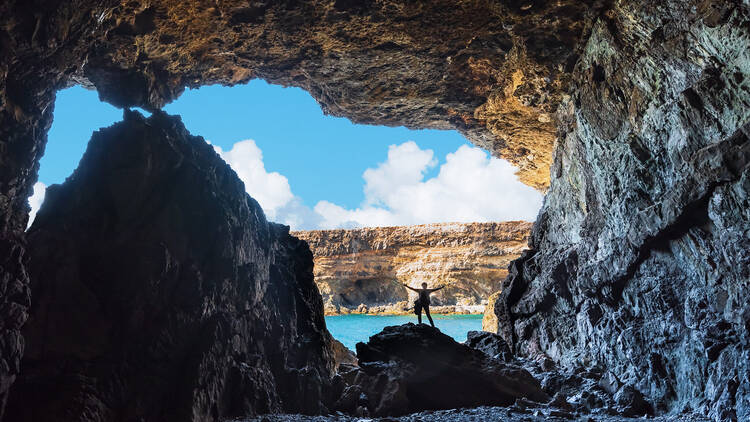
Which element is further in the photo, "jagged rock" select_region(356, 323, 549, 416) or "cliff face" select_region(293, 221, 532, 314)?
"cliff face" select_region(293, 221, 532, 314)

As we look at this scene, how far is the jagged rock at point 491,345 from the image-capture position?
466 inches

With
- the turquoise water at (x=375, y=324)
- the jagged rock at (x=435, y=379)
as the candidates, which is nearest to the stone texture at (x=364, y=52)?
the jagged rock at (x=435, y=379)

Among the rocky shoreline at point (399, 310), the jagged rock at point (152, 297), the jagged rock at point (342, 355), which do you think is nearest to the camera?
the jagged rock at point (152, 297)

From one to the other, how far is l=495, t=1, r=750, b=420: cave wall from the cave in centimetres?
4

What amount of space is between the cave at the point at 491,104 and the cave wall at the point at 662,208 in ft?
0.12

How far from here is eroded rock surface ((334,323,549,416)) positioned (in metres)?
8.38

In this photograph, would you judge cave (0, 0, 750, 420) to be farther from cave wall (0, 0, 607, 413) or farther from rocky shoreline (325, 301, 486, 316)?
rocky shoreline (325, 301, 486, 316)

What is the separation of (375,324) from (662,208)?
105ft

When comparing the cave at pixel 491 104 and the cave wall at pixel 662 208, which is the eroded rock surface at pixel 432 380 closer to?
the cave at pixel 491 104

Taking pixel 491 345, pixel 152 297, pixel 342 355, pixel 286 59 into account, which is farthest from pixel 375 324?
pixel 152 297

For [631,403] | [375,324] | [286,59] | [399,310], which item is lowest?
[631,403]

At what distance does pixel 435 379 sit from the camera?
8.80 m

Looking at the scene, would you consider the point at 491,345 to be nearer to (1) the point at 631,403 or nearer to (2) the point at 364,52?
Result: (1) the point at 631,403

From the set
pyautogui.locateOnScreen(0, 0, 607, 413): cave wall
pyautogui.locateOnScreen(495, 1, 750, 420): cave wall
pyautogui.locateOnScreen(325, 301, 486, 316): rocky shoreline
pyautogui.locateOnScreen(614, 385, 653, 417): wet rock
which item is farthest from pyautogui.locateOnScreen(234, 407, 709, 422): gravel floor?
pyautogui.locateOnScreen(325, 301, 486, 316): rocky shoreline
